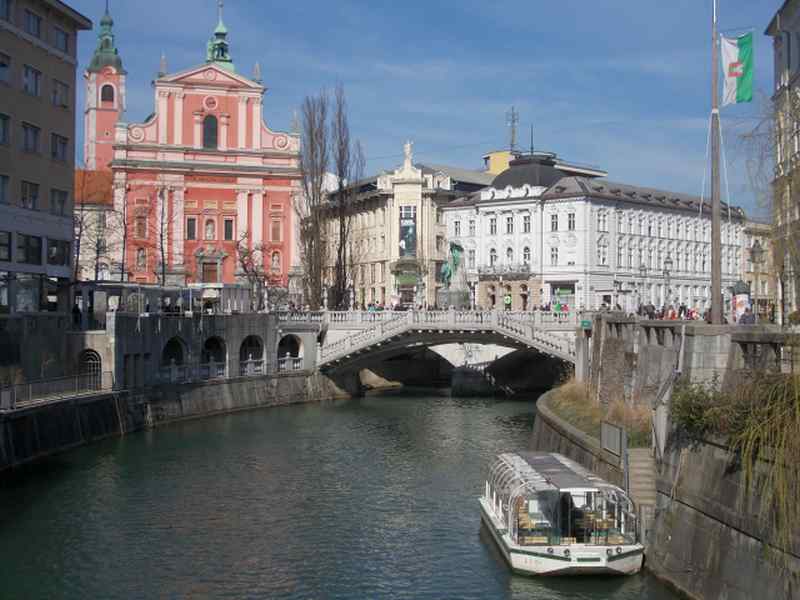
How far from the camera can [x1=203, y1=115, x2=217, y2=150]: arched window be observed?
309 ft

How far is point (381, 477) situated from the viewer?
40.9 meters

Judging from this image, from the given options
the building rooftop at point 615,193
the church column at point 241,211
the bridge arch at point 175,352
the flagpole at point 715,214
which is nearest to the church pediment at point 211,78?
the church column at point 241,211

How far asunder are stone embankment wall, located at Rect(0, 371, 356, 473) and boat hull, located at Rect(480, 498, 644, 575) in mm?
20733

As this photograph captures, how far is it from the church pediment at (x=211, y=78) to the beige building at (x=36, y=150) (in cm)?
3513

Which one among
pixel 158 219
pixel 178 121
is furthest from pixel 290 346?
pixel 178 121

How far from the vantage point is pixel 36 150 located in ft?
179

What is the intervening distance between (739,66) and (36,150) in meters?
38.2

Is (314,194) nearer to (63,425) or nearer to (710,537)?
(63,425)

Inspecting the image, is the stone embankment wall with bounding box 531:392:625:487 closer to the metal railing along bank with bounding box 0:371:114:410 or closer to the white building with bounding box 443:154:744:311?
the metal railing along bank with bounding box 0:371:114:410

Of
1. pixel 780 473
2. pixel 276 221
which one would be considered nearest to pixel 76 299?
pixel 276 221

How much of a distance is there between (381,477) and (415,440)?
405 inches

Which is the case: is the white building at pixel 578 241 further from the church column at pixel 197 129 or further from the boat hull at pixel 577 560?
the boat hull at pixel 577 560

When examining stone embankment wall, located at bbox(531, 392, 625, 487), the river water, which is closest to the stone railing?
the river water

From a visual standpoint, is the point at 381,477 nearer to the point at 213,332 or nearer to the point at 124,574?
the point at 124,574
